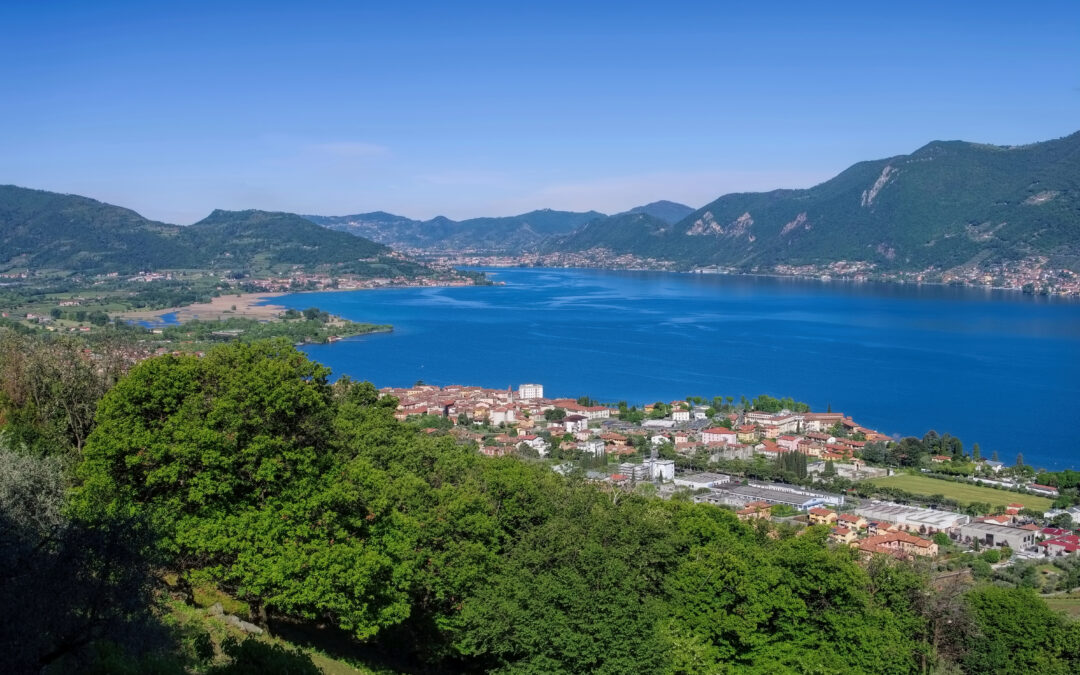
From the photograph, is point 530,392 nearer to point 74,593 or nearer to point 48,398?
point 48,398

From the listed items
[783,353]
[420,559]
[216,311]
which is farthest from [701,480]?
[216,311]

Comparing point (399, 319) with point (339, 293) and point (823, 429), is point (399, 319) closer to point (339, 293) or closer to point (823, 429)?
point (339, 293)

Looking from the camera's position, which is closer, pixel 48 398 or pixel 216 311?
pixel 48 398

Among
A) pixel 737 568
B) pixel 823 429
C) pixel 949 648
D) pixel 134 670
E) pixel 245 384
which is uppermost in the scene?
pixel 245 384

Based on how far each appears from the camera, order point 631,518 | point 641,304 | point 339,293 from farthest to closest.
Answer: point 339,293
point 641,304
point 631,518

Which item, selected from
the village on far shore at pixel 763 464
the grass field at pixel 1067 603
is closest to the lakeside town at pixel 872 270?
the village on far shore at pixel 763 464

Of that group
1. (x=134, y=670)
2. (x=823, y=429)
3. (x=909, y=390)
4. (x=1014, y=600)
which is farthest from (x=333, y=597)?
(x=909, y=390)

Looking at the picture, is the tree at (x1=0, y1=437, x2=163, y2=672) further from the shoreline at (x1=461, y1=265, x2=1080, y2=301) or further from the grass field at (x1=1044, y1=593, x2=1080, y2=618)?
the shoreline at (x1=461, y1=265, x2=1080, y2=301)
